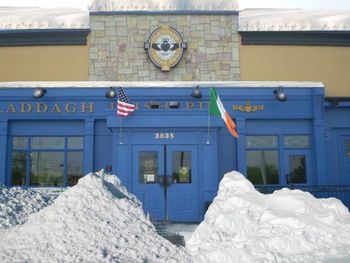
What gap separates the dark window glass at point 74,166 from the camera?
12.8 m

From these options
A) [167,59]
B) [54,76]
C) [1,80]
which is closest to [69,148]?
[54,76]

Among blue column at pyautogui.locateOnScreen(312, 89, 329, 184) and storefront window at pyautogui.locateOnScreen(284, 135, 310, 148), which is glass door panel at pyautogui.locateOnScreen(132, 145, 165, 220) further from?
blue column at pyautogui.locateOnScreen(312, 89, 329, 184)

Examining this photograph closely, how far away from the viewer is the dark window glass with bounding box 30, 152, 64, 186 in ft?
42.0

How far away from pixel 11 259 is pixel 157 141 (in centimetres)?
856

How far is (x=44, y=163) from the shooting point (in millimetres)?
12836

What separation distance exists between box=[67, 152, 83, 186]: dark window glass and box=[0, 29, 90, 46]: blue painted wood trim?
4.05m

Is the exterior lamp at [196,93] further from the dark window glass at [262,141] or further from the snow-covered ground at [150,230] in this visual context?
the snow-covered ground at [150,230]

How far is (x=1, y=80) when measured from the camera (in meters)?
13.5

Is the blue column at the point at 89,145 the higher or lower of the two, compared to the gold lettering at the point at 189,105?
lower

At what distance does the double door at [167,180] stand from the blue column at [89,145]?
5.72 ft

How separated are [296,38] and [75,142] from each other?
8.82 m

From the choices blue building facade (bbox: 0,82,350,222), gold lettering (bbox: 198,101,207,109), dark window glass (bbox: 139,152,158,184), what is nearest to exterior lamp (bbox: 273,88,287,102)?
blue building facade (bbox: 0,82,350,222)

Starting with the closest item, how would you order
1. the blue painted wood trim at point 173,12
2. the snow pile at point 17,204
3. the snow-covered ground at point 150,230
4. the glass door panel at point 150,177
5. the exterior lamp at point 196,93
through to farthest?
the snow-covered ground at point 150,230, the snow pile at point 17,204, the glass door panel at point 150,177, the exterior lamp at point 196,93, the blue painted wood trim at point 173,12

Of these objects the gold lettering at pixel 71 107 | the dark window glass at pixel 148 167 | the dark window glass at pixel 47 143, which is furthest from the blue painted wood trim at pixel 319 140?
the dark window glass at pixel 47 143
